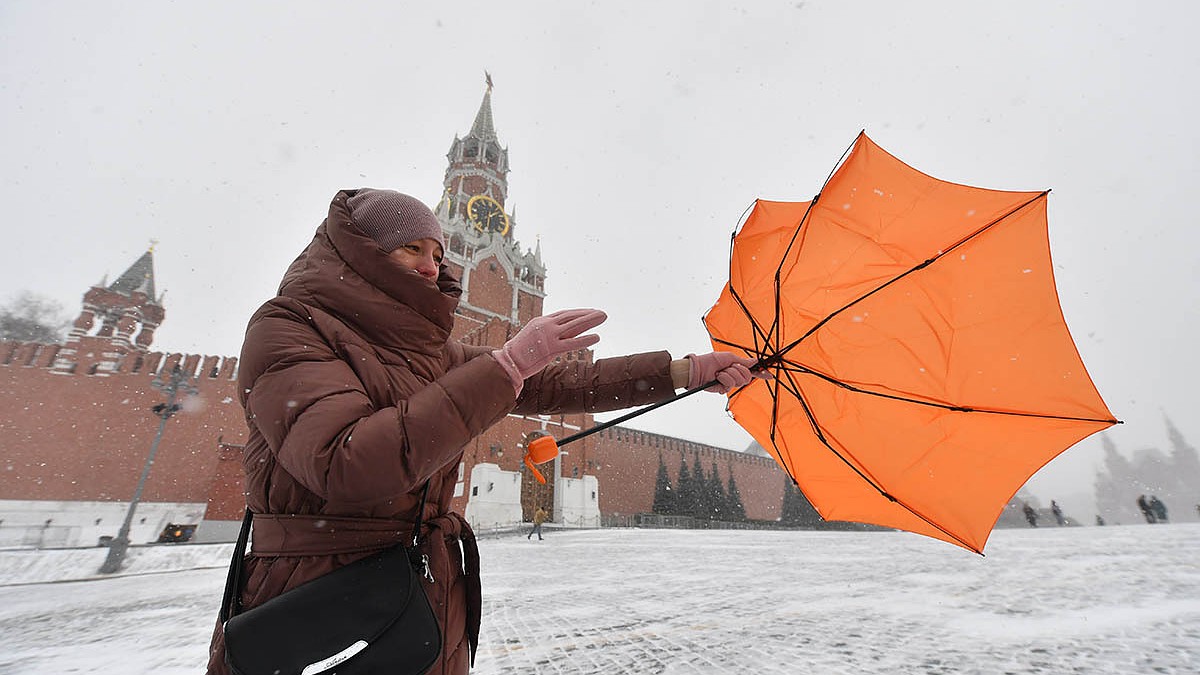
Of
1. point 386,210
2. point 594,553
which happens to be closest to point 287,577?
point 386,210

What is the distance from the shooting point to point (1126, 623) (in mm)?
3803

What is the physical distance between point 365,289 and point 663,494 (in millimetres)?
32815

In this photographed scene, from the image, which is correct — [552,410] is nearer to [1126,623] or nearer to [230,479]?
[1126,623]

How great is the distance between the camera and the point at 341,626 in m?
1.03

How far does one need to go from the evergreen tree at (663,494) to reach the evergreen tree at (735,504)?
15.8ft

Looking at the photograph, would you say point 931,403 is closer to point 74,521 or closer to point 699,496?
point 74,521

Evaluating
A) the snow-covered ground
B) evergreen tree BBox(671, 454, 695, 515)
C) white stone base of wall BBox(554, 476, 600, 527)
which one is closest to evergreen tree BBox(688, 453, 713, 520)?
evergreen tree BBox(671, 454, 695, 515)

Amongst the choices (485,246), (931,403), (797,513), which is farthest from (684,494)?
(931,403)

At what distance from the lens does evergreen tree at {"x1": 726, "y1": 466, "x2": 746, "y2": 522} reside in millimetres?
34125

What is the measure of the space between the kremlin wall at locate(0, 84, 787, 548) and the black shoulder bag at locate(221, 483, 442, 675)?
1588cm

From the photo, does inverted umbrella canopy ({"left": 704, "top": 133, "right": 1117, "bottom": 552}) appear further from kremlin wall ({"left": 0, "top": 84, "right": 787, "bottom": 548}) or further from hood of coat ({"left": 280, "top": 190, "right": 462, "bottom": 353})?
kremlin wall ({"left": 0, "top": 84, "right": 787, "bottom": 548})

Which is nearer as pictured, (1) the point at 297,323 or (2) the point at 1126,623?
(1) the point at 297,323

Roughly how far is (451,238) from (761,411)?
3217 cm

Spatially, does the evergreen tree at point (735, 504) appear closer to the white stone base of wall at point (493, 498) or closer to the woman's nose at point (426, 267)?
the white stone base of wall at point (493, 498)
